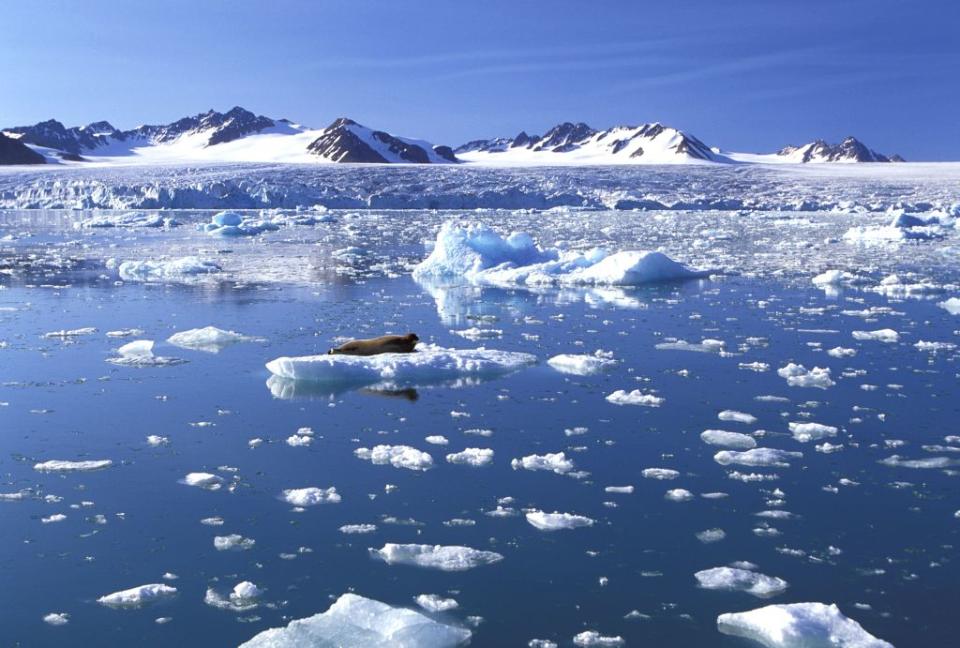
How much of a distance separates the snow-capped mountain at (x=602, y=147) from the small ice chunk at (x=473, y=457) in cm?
9190

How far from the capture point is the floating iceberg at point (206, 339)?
27.2 feet

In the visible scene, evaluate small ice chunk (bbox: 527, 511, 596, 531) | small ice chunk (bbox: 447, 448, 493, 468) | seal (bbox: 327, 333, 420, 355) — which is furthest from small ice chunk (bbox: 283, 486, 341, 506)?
seal (bbox: 327, 333, 420, 355)

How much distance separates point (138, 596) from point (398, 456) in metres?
1.85

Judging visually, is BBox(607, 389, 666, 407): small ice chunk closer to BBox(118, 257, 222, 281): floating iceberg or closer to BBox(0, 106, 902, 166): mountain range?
BBox(118, 257, 222, 281): floating iceberg

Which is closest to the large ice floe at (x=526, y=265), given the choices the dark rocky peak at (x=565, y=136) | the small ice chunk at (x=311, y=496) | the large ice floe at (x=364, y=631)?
the small ice chunk at (x=311, y=496)

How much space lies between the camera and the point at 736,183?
52.3 m

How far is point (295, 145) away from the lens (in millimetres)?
109125

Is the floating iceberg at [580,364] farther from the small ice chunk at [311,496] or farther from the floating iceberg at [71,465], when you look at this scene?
the floating iceberg at [71,465]

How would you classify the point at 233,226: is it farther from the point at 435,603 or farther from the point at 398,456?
the point at 435,603

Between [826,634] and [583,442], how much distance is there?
93.8 inches

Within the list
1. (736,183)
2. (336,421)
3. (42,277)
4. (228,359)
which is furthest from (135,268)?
(736,183)

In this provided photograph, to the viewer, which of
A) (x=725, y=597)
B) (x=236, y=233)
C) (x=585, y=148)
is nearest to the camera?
(x=725, y=597)

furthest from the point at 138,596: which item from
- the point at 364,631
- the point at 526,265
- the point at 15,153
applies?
the point at 15,153

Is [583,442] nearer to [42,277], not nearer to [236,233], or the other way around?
[42,277]
